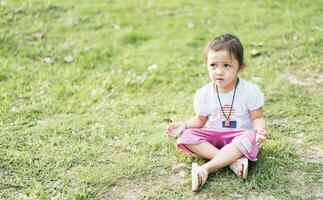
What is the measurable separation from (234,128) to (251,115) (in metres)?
0.16

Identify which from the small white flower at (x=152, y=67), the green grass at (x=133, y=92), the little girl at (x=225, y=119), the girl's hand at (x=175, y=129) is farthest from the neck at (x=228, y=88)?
the small white flower at (x=152, y=67)

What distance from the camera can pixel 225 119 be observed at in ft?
12.6

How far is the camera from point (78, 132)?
14.2 feet

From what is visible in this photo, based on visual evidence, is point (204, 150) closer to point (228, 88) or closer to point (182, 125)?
point (182, 125)

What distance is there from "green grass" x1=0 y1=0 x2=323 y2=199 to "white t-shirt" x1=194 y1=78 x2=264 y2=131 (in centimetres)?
31

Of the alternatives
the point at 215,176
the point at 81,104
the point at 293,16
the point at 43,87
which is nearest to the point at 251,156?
the point at 215,176

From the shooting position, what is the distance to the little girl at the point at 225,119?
11.5 feet

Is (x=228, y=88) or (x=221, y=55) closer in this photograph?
(x=221, y=55)

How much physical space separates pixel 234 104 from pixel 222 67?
305 mm

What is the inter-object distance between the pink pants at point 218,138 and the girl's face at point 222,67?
0.36 meters

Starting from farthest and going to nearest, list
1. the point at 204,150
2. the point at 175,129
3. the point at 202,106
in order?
the point at 202,106, the point at 175,129, the point at 204,150

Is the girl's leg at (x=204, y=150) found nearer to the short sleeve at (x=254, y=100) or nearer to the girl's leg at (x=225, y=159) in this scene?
the girl's leg at (x=225, y=159)

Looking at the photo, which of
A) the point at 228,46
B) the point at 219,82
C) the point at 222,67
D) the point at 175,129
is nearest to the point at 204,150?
the point at 175,129

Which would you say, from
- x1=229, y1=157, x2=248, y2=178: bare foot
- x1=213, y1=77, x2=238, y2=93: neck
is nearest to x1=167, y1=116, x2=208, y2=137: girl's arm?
x1=213, y1=77, x2=238, y2=93: neck
